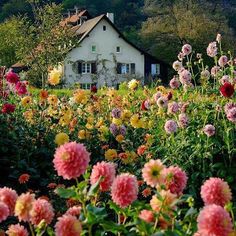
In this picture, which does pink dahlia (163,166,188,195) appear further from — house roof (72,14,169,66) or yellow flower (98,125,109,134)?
house roof (72,14,169,66)

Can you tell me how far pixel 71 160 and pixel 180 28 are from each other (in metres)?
44.8

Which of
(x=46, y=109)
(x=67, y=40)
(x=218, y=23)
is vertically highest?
(x=218, y=23)

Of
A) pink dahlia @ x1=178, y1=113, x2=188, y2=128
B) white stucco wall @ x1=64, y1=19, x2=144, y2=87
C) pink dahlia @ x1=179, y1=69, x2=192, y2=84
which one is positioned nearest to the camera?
pink dahlia @ x1=178, y1=113, x2=188, y2=128

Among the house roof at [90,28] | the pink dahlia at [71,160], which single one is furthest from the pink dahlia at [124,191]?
the house roof at [90,28]

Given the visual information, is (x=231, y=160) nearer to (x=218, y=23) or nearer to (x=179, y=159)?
(x=179, y=159)

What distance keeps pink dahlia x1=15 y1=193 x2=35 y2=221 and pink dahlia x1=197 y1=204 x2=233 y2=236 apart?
53cm

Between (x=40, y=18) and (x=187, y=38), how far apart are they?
24460 millimetres

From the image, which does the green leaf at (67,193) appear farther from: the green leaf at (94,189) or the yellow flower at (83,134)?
the yellow flower at (83,134)

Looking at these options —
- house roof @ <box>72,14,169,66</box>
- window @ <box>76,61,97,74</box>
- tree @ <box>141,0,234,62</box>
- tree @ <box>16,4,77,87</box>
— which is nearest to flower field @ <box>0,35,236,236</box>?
tree @ <box>16,4,77,87</box>

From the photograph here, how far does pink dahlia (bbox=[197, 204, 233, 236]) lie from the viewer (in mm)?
1614

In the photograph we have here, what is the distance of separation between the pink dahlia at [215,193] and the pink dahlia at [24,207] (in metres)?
0.50

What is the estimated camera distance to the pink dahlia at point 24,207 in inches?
73.5

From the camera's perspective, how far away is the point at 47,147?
212 inches

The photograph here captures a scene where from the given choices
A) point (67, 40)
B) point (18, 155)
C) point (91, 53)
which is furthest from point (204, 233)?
point (91, 53)
